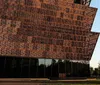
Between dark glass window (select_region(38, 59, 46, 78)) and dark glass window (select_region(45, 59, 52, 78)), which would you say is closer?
dark glass window (select_region(38, 59, 46, 78))

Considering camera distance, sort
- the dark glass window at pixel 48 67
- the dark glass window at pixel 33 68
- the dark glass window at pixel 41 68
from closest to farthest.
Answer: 1. the dark glass window at pixel 33 68
2. the dark glass window at pixel 41 68
3. the dark glass window at pixel 48 67

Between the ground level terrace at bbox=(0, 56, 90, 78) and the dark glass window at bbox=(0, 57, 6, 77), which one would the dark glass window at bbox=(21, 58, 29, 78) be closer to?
the ground level terrace at bbox=(0, 56, 90, 78)

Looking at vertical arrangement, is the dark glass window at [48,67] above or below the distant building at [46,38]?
below

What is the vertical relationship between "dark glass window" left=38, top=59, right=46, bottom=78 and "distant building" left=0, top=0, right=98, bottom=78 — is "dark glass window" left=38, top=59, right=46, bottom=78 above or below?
below

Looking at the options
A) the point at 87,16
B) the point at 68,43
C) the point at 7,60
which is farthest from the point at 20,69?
the point at 87,16

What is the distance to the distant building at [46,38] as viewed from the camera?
42.8 meters

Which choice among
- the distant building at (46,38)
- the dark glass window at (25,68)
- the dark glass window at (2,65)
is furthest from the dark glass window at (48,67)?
the dark glass window at (2,65)

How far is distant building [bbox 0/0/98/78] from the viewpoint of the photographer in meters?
42.8

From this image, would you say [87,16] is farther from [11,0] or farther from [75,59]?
[11,0]

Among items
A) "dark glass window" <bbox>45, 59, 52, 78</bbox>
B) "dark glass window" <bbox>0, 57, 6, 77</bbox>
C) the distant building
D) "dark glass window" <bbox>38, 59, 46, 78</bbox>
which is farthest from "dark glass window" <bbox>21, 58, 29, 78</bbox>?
"dark glass window" <bbox>45, 59, 52, 78</bbox>

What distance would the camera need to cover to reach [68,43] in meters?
47.9

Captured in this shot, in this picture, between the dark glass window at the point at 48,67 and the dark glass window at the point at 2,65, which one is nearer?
the dark glass window at the point at 2,65

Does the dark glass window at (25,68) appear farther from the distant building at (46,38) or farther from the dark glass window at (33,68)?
the dark glass window at (33,68)

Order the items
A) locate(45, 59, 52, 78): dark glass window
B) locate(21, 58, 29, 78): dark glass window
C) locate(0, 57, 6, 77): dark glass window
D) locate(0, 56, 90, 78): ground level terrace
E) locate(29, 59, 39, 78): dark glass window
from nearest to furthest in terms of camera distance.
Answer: locate(0, 57, 6, 77): dark glass window < locate(0, 56, 90, 78): ground level terrace < locate(21, 58, 29, 78): dark glass window < locate(29, 59, 39, 78): dark glass window < locate(45, 59, 52, 78): dark glass window
